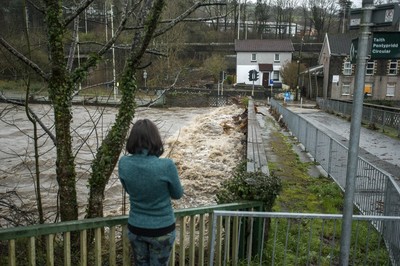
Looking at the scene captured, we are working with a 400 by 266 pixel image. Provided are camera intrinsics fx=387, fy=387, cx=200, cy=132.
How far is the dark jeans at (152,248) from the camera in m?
3.09

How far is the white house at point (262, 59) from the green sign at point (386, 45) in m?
58.1

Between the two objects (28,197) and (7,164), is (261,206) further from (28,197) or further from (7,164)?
(7,164)

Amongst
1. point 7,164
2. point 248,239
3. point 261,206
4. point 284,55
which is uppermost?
point 284,55

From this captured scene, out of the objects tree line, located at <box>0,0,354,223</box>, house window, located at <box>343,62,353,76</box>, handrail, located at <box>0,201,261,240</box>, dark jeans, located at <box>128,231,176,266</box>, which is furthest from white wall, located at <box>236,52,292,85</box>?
dark jeans, located at <box>128,231,176,266</box>

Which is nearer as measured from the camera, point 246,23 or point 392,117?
point 392,117

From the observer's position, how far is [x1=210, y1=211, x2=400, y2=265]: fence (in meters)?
3.98

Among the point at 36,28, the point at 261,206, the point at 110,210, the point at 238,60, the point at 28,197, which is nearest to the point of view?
the point at 261,206

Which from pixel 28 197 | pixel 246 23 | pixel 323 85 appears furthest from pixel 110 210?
pixel 246 23

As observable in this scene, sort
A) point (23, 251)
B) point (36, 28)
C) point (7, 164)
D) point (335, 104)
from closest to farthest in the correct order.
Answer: point (23, 251) < point (36, 28) < point (7, 164) < point (335, 104)

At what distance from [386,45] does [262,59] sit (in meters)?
60.9

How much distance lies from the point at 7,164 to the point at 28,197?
4.33m

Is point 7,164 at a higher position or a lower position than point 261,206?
lower

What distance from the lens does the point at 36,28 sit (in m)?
5.51

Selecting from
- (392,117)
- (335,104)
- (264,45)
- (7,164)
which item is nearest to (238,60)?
(264,45)
